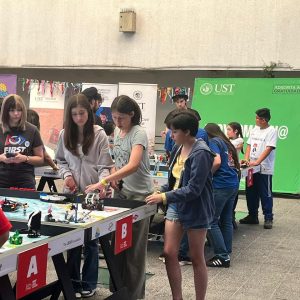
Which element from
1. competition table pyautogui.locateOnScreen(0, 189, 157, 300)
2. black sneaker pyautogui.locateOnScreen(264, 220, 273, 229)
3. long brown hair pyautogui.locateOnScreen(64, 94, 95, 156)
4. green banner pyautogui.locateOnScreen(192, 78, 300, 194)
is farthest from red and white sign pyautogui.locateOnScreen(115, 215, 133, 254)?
green banner pyautogui.locateOnScreen(192, 78, 300, 194)

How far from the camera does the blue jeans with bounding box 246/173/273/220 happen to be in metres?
7.37

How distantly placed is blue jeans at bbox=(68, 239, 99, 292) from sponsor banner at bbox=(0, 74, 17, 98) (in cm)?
978

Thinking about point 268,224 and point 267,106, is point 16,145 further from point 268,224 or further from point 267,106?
point 267,106

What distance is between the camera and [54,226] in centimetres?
290

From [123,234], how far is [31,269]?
94cm

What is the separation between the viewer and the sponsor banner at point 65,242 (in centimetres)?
268

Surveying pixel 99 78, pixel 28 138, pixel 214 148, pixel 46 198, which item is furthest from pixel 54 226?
pixel 99 78

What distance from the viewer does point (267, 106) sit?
10.6 metres

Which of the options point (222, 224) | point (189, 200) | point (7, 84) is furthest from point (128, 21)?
point (189, 200)

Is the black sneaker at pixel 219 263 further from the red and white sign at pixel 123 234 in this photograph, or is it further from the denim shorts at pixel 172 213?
the red and white sign at pixel 123 234

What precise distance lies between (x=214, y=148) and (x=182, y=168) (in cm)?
149

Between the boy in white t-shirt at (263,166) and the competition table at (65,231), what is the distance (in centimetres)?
384

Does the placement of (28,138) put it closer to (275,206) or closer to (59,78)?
(275,206)

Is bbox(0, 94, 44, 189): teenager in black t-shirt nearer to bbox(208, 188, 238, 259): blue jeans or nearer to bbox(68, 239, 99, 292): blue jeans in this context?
bbox(68, 239, 99, 292): blue jeans
